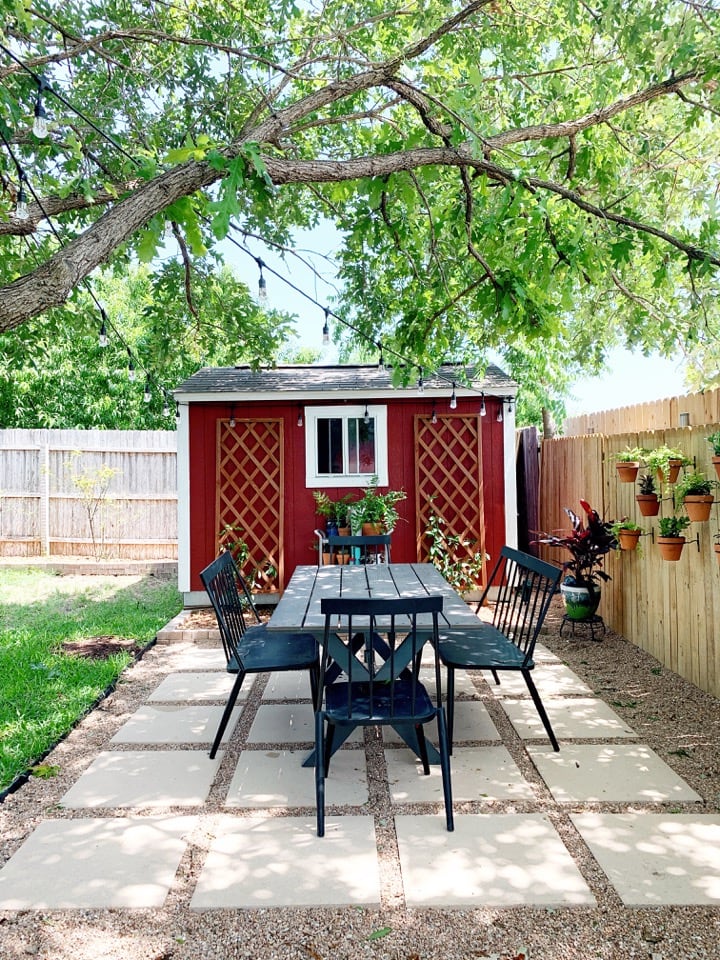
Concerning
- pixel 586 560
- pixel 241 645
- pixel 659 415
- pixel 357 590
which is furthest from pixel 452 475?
pixel 241 645

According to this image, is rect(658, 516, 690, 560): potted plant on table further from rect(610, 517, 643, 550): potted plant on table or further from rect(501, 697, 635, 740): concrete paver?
rect(501, 697, 635, 740): concrete paver

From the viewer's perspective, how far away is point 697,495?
4.05m

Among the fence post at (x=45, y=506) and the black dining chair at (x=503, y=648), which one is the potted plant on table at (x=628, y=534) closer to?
the black dining chair at (x=503, y=648)

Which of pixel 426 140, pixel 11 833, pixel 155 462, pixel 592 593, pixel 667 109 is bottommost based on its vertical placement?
pixel 11 833

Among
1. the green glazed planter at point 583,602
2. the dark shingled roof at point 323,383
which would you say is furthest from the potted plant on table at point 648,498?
the dark shingled roof at point 323,383

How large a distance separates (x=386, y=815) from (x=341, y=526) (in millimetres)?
4359

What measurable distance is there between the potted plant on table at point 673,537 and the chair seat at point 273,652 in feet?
7.52

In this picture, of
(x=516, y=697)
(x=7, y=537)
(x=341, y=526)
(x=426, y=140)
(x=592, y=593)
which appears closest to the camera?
(x=426, y=140)

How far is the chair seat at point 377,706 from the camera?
278cm

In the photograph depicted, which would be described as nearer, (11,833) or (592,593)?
(11,833)

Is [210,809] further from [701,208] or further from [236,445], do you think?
[701,208]

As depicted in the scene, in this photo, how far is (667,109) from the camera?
600 cm

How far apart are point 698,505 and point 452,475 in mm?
3359

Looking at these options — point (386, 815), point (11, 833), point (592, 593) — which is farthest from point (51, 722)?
point (592, 593)
